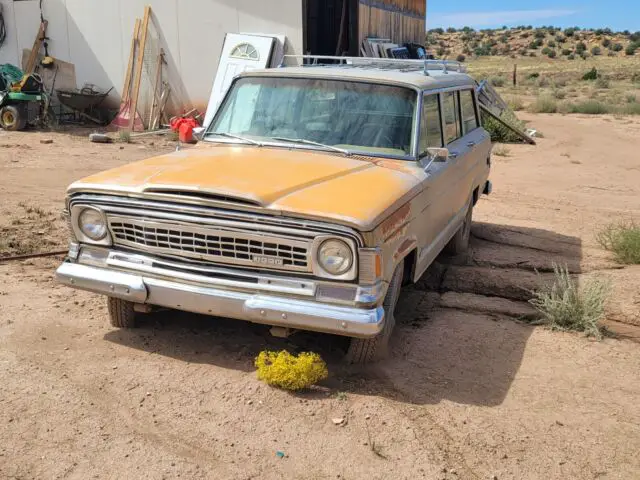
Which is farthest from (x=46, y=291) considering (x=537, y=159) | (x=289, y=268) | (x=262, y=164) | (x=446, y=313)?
(x=537, y=159)

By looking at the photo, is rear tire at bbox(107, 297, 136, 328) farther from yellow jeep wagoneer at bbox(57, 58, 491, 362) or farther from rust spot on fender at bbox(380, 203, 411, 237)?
rust spot on fender at bbox(380, 203, 411, 237)

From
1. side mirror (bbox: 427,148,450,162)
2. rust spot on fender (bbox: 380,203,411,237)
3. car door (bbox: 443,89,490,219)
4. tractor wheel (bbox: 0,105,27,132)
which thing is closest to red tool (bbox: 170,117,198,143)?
tractor wheel (bbox: 0,105,27,132)

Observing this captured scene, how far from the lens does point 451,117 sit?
5.87m

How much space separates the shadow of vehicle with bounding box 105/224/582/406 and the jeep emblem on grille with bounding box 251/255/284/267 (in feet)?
2.33

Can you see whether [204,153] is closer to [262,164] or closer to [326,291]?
[262,164]

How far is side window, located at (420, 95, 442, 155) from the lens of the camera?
494 centimetres

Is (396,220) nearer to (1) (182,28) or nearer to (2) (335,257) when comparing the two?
(2) (335,257)

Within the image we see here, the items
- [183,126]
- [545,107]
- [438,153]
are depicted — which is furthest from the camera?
[545,107]

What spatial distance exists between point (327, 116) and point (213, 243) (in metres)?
1.51

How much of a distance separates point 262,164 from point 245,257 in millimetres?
786

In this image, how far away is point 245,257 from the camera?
3889mm

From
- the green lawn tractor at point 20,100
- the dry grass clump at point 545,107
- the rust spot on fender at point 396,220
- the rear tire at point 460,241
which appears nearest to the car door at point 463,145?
the rear tire at point 460,241

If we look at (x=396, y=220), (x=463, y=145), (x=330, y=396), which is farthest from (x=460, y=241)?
(x=330, y=396)

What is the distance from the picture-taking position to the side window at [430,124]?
4939mm
